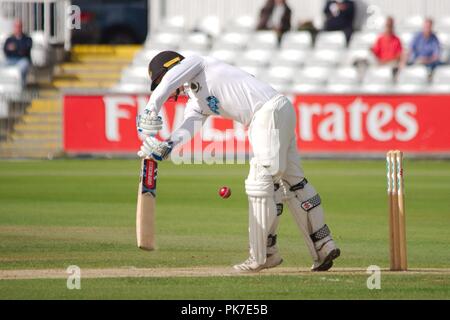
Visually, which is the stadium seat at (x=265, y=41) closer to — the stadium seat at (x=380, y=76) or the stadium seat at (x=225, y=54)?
the stadium seat at (x=225, y=54)

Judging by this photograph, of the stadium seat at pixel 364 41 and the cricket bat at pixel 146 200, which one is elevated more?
the stadium seat at pixel 364 41

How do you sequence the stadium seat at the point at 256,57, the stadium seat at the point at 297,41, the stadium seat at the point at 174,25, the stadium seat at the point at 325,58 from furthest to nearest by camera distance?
the stadium seat at the point at 174,25 → the stadium seat at the point at 297,41 → the stadium seat at the point at 256,57 → the stadium seat at the point at 325,58

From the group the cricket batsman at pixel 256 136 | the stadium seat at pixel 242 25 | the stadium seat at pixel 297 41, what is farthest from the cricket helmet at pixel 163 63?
the stadium seat at pixel 242 25

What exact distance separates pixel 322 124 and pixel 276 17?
3968mm

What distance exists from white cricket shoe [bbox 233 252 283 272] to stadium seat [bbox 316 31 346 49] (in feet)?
53.0

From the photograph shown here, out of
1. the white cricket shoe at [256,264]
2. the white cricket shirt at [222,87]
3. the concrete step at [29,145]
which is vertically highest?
the white cricket shirt at [222,87]

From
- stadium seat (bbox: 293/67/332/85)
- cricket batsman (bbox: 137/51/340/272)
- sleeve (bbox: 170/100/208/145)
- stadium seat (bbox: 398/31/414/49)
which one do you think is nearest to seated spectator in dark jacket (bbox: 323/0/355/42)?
stadium seat (bbox: 398/31/414/49)

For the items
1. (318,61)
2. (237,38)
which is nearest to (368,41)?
(318,61)

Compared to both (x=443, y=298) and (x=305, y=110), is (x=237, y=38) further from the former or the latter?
(x=443, y=298)

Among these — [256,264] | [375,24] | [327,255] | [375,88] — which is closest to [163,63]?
[256,264]

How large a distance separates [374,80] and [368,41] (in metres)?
1.63

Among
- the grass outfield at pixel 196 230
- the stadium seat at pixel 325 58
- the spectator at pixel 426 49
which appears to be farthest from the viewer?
the stadium seat at pixel 325 58

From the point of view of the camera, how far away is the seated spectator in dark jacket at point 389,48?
24656mm

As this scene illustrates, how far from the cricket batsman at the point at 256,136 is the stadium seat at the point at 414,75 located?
47.5 ft
